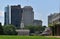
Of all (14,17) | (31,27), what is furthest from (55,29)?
(14,17)

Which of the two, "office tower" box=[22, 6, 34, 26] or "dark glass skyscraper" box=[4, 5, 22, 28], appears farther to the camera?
"dark glass skyscraper" box=[4, 5, 22, 28]

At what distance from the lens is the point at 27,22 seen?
79000 millimetres

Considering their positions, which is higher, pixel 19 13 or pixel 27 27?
pixel 19 13

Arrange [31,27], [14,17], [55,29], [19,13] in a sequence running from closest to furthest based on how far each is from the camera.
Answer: [55,29], [31,27], [14,17], [19,13]

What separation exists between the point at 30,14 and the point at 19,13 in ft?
27.4

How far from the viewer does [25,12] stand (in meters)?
78.4

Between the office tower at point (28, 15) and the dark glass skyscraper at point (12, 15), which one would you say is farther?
the dark glass skyscraper at point (12, 15)

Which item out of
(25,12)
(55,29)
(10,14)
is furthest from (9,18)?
(55,29)

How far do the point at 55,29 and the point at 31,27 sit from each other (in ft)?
125

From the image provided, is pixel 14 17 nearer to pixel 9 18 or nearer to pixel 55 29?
pixel 9 18

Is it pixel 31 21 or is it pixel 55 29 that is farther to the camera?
pixel 31 21

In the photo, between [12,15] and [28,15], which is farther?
[12,15]

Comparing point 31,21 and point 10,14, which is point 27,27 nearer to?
point 31,21

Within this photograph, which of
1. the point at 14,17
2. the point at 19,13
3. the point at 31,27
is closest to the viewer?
the point at 31,27
